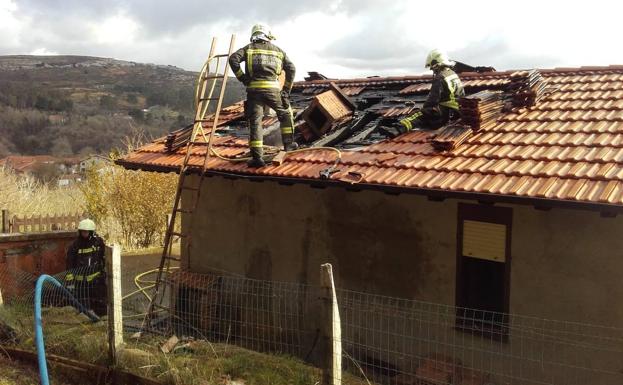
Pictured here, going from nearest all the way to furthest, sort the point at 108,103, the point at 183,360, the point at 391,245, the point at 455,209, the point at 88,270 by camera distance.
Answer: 1. the point at 183,360
2. the point at 455,209
3. the point at 391,245
4. the point at 88,270
5. the point at 108,103

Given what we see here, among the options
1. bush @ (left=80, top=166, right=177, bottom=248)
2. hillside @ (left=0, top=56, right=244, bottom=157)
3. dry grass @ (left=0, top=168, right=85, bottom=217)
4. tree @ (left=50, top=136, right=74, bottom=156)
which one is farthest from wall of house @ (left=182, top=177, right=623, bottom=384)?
tree @ (left=50, top=136, right=74, bottom=156)

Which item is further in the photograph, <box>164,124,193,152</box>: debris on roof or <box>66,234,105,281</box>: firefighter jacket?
Result: <box>164,124,193,152</box>: debris on roof

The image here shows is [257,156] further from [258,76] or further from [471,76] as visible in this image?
[471,76]

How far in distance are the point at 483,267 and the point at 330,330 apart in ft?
8.09

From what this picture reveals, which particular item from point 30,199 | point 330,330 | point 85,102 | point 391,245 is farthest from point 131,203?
point 85,102

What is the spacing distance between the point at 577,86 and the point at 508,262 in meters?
3.49

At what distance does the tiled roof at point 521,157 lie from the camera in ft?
17.4

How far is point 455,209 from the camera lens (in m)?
6.42

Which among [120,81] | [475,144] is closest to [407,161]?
[475,144]

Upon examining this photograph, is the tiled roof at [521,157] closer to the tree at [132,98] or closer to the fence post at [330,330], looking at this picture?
the fence post at [330,330]

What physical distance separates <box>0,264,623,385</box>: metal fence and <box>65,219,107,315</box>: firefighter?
0.14 meters

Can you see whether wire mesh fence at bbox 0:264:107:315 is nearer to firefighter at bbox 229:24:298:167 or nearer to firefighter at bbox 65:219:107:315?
firefighter at bbox 65:219:107:315

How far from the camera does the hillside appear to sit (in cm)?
7188

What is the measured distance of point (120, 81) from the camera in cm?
11581
